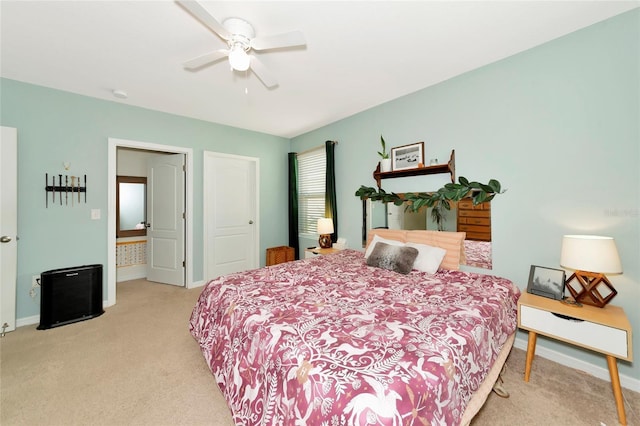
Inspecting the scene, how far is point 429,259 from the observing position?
2379mm

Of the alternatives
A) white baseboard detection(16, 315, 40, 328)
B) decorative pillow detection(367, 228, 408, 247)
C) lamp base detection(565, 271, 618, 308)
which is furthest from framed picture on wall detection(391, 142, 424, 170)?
white baseboard detection(16, 315, 40, 328)

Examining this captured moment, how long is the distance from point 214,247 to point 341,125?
9.30ft

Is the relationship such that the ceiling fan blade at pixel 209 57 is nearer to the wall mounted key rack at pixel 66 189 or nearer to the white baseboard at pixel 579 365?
the wall mounted key rack at pixel 66 189

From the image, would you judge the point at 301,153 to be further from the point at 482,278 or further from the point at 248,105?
the point at 482,278

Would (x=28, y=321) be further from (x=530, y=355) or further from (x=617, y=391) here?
(x=617, y=391)

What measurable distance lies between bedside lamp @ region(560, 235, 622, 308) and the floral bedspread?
42 cm

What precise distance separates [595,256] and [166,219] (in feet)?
16.2

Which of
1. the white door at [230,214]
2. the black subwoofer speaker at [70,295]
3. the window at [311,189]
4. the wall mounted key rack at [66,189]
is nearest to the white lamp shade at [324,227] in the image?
the window at [311,189]

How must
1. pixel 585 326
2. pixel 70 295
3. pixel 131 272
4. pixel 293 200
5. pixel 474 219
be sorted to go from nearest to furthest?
pixel 585 326, pixel 474 219, pixel 70 295, pixel 131 272, pixel 293 200

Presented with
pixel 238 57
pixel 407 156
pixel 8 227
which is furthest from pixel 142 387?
pixel 407 156

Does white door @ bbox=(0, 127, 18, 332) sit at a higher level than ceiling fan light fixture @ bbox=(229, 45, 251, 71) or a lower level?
lower

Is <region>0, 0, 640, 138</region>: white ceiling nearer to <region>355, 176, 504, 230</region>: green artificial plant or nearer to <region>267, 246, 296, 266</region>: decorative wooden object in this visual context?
<region>355, 176, 504, 230</region>: green artificial plant

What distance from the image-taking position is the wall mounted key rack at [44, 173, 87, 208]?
113 inches

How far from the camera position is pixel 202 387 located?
1.78 metres
